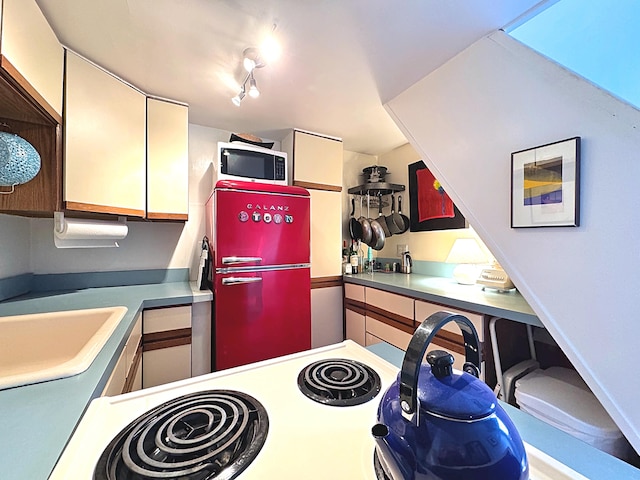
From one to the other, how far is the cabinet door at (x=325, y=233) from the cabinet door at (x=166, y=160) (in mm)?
1032

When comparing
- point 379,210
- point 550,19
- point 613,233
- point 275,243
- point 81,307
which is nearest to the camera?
point 613,233

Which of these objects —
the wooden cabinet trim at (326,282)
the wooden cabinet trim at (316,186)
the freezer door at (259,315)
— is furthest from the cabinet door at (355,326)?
the wooden cabinet trim at (316,186)

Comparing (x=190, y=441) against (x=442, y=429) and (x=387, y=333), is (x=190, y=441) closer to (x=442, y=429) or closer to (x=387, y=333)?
(x=442, y=429)

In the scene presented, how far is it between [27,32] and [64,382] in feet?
4.00

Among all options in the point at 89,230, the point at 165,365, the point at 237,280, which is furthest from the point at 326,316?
the point at 89,230

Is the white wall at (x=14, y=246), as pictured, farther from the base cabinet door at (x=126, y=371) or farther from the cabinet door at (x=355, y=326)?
the cabinet door at (x=355, y=326)

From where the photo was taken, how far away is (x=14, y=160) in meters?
1.02

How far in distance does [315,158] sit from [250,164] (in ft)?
2.06

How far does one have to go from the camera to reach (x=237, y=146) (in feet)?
6.31

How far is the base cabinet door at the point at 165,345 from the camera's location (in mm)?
1518

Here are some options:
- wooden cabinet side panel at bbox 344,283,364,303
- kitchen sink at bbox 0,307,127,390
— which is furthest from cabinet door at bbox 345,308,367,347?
kitchen sink at bbox 0,307,127,390

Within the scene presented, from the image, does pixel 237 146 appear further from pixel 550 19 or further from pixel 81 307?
pixel 550 19

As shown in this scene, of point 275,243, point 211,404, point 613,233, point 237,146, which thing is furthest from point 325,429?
point 237,146

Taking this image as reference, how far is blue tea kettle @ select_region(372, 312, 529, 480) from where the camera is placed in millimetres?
315
